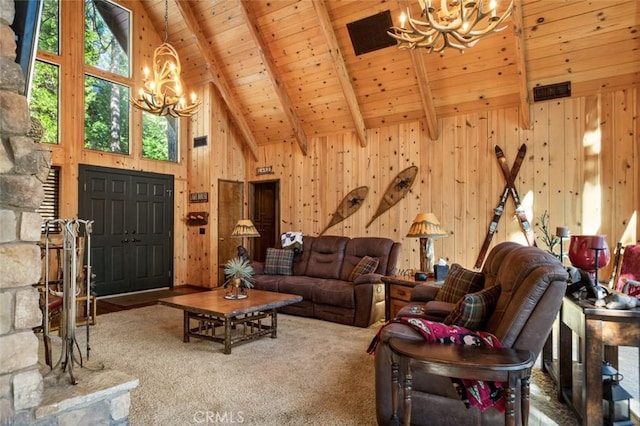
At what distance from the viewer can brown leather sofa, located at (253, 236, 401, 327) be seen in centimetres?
454

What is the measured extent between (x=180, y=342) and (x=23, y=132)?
273cm

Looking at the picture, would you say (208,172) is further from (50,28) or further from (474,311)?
(474,311)

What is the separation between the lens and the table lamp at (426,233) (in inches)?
165

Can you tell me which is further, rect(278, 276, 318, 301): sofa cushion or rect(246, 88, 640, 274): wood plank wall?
rect(278, 276, 318, 301): sofa cushion

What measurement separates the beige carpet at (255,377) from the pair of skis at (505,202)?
1994mm

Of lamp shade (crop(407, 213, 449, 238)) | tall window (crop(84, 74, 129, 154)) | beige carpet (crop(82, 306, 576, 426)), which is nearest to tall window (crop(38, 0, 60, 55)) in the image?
tall window (crop(84, 74, 129, 154))

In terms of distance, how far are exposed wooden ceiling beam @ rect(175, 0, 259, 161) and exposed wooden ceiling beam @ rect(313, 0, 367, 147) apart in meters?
2.26

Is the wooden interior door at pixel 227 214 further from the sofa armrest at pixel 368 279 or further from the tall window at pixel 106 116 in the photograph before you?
the sofa armrest at pixel 368 279

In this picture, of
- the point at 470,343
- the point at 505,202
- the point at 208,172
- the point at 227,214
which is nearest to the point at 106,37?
the point at 208,172

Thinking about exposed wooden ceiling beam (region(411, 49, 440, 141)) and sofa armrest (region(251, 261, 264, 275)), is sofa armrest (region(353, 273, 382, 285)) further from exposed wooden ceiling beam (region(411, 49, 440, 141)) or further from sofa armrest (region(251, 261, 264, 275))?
exposed wooden ceiling beam (region(411, 49, 440, 141))

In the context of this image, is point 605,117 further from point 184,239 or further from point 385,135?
point 184,239

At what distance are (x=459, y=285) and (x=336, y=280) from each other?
7.10ft

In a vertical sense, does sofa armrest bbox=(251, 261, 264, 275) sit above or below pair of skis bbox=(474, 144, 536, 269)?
below

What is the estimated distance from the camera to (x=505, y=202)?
4988 millimetres
